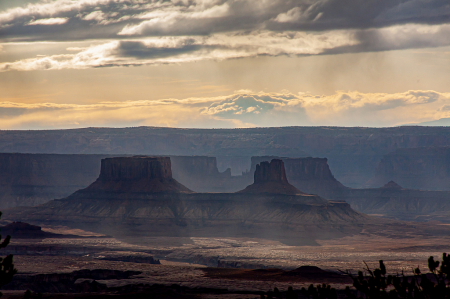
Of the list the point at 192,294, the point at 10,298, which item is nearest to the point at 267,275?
the point at 192,294

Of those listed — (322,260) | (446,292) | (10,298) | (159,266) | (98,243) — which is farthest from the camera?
(98,243)

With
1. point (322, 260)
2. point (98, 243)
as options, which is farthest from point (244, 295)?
point (98, 243)

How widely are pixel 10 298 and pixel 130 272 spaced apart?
28.9 m

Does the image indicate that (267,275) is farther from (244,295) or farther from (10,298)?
(10,298)

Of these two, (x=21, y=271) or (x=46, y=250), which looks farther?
(x=46, y=250)

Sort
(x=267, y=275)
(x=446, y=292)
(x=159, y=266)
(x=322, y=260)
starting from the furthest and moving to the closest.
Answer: (x=322, y=260) → (x=159, y=266) → (x=267, y=275) → (x=446, y=292)

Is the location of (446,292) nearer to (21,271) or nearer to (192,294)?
(192,294)

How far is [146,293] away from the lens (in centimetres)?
11181

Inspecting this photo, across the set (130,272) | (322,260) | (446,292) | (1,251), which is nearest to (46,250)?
(1,251)

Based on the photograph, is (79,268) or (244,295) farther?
(79,268)

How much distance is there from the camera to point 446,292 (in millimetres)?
44781

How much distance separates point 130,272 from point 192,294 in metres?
23.8

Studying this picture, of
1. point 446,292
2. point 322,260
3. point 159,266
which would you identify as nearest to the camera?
point 446,292

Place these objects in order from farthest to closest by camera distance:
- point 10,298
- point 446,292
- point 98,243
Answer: point 98,243 → point 10,298 → point 446,292
